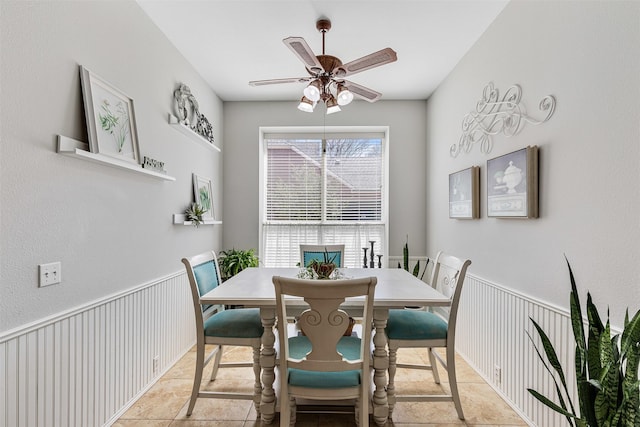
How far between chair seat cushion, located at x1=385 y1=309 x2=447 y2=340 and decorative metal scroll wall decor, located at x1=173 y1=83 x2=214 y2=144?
2.37 metres

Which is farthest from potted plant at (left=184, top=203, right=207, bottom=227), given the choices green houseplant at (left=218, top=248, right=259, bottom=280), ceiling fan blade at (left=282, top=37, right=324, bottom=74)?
ceiling fan blade at (left=282, top=37, right=324, bottom=74)

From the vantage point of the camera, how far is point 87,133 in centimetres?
172

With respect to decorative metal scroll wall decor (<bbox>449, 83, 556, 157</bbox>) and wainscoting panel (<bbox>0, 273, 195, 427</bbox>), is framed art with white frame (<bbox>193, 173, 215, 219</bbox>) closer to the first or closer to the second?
wainscoting panel (<bbox>0, 273, 195, 427</bbox>)

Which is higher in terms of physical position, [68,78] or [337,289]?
[68,78]

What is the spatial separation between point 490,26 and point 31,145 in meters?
3.01

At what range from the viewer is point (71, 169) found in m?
1.64

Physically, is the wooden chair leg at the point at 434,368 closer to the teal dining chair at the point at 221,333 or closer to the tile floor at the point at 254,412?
the tile floor at the point at 254,412

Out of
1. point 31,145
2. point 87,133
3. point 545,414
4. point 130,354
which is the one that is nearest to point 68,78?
point 87,133

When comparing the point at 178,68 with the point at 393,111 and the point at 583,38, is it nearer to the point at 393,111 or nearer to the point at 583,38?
the point at 393,111

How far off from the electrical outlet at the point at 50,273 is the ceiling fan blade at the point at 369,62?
1902 millimetres

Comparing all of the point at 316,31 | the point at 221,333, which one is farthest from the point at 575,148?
the point at 221,333

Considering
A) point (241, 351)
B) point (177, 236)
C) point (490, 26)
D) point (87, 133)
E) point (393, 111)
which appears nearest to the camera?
point (87, 133)

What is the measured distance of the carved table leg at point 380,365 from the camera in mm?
1838

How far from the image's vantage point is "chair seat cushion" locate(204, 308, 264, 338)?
200 cm
